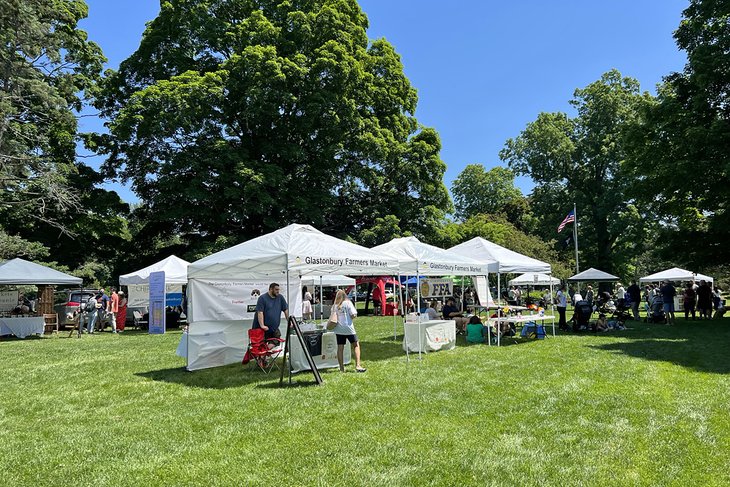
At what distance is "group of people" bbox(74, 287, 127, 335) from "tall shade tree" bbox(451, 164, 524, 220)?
4947 centimetres

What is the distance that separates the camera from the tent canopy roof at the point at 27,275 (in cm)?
1684

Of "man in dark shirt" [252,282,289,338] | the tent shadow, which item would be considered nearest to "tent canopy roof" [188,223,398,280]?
"man in dark shirt" [252,282,289,338]

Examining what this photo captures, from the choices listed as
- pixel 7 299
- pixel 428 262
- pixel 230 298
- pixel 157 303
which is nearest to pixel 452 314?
pixel 428 262

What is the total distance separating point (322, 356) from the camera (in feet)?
31.2

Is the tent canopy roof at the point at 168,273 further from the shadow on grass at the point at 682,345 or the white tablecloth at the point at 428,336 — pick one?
the shadow on grass at the point at 682,345

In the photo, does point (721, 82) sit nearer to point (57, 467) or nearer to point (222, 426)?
point (222, 426)

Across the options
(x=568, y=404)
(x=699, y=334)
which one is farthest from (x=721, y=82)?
(x=568, y=404)

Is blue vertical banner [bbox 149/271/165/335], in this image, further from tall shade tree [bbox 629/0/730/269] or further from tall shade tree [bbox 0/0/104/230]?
tall shade tree [bbox 629/0/730/269]

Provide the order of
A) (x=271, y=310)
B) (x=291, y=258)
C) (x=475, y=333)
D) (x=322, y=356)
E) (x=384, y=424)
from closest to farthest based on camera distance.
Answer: (x=384, y=424) → (x=291, y=258) → (x=271, y=310) → (x=322, y=356) → (x=475, y=333)

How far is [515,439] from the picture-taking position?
5078 mm

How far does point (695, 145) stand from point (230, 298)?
15450 mm

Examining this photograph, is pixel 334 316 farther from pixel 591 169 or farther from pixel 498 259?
pixel 591 169

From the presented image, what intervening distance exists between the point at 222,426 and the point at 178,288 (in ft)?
60.0

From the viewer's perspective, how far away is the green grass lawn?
170 inches
